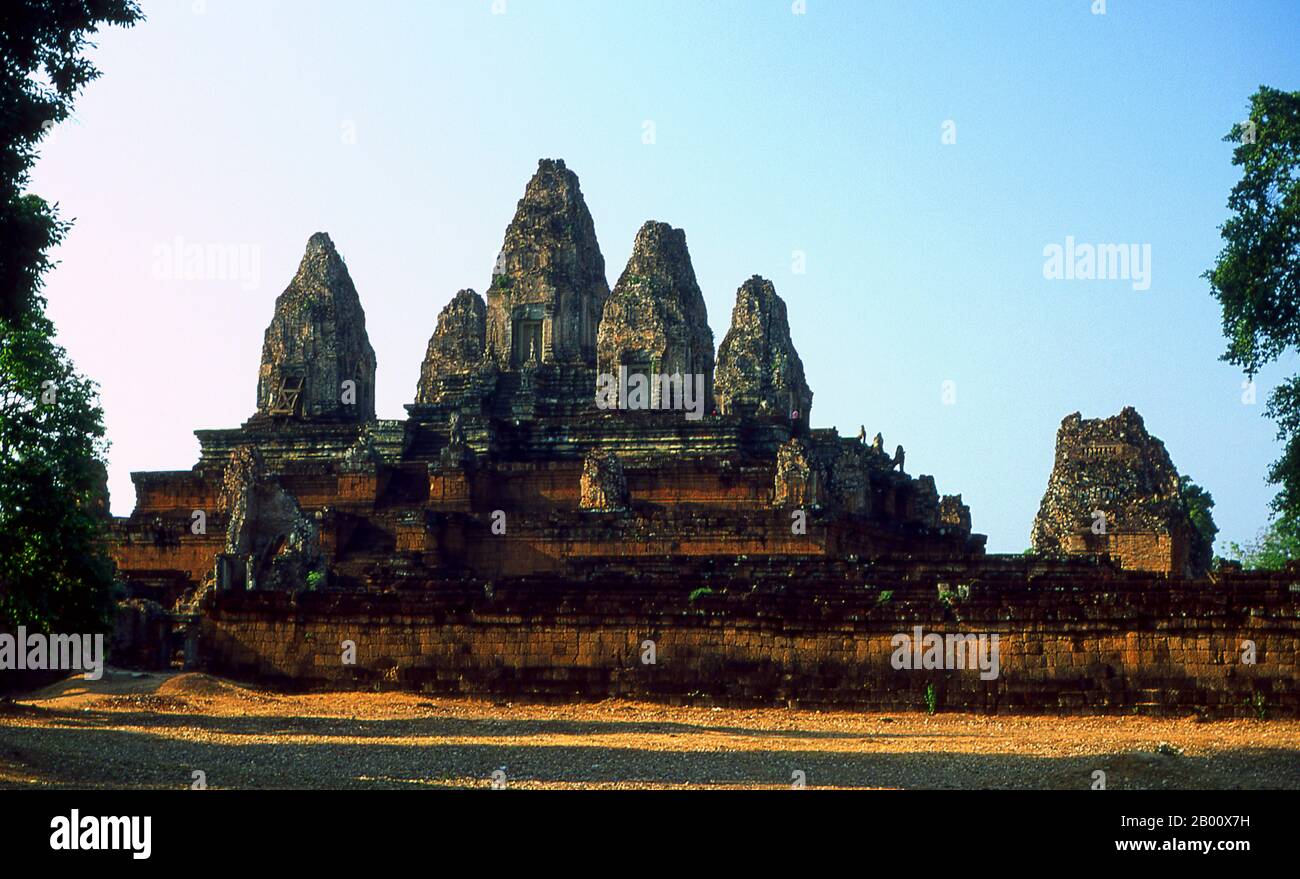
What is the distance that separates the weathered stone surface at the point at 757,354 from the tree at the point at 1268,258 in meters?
13.5

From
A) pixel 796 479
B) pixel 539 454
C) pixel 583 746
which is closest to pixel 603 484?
pixel 796 479

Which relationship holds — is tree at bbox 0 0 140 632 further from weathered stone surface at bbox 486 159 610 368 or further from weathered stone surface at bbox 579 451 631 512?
weathered stone surface at bbox 486 159 610 368

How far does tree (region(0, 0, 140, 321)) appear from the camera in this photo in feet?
56.0

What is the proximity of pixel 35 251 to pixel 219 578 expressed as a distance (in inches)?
422

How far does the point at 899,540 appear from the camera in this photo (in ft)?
113

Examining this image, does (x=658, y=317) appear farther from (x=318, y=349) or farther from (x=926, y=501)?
(x=318, y=349)

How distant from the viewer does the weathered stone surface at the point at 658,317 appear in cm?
4112

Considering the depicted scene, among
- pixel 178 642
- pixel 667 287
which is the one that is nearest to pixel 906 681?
pixel 178 642

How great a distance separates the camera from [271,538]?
1234 inches

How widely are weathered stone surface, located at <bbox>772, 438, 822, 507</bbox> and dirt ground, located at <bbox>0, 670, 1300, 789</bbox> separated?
1166 cm

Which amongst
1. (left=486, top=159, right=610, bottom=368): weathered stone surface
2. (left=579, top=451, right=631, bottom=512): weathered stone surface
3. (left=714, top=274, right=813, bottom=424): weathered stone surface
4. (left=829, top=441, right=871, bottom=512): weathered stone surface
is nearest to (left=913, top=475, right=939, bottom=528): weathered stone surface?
(left=829, top=441, right=871, bottom=512): weathered stone surface

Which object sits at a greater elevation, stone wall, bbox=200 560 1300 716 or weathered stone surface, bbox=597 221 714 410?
weathered stone surface, bbox=597 221 714 410

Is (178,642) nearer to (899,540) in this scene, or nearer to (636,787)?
(899,540)
